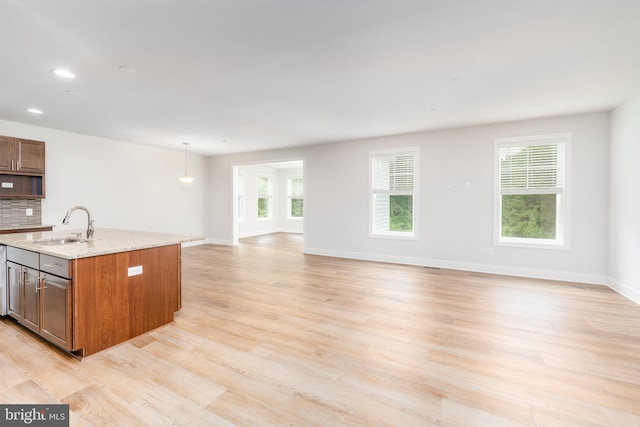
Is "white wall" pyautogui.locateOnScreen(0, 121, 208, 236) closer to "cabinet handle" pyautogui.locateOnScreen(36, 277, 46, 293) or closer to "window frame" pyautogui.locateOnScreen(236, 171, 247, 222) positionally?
"window frame" pyautogui.locateOnScreen(236, 171, 247, 222)

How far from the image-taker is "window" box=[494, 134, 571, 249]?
450 cm

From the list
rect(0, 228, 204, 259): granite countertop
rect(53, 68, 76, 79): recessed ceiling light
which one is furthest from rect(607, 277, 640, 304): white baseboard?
rect(53, 68, 76, 79): recessed ceiling light

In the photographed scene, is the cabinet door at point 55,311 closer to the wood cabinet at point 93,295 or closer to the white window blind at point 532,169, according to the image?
the wood cabinet at point 93,295

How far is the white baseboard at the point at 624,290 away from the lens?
3541 mm

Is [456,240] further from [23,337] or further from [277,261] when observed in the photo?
[23,337]

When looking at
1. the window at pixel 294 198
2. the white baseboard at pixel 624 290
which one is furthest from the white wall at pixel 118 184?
the white baseboard at pixel 624 290

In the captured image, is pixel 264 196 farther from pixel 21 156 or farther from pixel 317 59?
pixel 317 59

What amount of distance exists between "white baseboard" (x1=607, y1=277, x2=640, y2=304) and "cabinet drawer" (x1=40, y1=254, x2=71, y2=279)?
6.08 m

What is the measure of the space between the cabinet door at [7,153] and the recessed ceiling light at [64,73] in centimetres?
247

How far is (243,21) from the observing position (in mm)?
2094

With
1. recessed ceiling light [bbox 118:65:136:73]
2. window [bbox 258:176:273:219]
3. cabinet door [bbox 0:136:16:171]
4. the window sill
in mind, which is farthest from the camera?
window [bbox 258:176:273:219]

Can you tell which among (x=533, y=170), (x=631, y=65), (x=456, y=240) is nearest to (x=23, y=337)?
(x=456, y=240)

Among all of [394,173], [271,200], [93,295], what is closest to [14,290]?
[93,295]

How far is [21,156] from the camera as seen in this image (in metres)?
4.48
